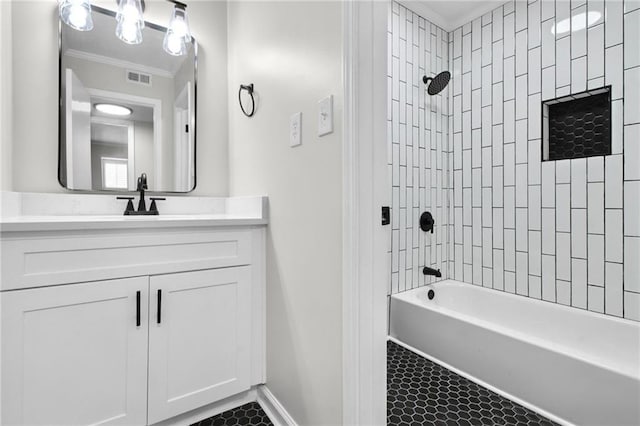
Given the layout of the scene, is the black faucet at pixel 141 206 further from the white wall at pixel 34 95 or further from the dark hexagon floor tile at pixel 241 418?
the dark hexagon floor tile at pixel 241 418

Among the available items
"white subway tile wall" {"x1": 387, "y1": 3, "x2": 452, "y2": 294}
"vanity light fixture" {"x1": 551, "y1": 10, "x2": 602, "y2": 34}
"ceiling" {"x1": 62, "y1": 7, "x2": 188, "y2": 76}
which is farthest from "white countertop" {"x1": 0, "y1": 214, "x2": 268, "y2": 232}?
"vanity light fixture" {"x1": 551, "y1": 10, "x2": 602, "y2": 34}

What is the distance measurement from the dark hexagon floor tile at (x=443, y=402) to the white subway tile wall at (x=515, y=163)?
645 mm

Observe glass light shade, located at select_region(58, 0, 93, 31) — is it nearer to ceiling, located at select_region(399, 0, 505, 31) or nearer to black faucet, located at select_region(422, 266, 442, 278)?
ceiling, located at select_region(399, 0, 505, 31)

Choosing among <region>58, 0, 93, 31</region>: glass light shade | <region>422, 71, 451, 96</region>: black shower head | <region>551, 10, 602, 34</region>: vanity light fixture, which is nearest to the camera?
<region>58, 0, 93, 31</region>: glass light shade

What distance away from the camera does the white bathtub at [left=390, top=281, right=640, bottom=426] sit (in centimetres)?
120

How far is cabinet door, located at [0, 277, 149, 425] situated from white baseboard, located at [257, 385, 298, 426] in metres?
0.47

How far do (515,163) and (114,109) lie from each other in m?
2.45

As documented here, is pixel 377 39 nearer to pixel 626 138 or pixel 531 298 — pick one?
pixel 626 138

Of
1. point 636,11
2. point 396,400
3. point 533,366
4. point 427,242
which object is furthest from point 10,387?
point 636,11

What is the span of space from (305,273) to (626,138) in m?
1.91

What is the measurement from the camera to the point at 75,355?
1018 millimetres

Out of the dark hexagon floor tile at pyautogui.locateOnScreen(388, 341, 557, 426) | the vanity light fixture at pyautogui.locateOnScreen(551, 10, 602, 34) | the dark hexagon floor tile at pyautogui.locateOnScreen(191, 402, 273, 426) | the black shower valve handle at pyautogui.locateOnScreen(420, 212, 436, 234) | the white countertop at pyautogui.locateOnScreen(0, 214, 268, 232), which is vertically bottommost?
the dark hexagon floor tile at pyautogui.locateOnScreen(388, 341, 557, 426)

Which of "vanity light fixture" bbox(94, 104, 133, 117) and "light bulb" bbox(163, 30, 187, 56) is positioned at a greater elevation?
"light bulb" bbox(163, 30, 187, 56)

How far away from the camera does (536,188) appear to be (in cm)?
202
